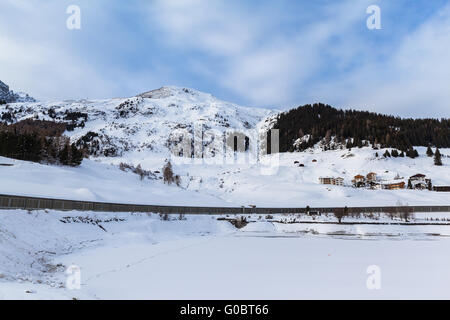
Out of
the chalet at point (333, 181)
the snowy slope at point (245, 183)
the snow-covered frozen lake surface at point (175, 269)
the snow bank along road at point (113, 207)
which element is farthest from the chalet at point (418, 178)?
the snow-covered frozen lake surface at point (175, 269)

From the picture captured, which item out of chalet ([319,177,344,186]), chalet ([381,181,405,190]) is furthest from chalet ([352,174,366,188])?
chalet ([381,181,405,190])

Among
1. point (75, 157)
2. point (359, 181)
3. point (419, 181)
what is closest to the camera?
point (75, 157)

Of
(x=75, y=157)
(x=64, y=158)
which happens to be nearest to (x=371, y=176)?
(x=75, y=157)

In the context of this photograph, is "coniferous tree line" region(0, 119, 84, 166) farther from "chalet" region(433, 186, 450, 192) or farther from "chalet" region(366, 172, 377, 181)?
"chalet" region(433, 186, 450, 192)

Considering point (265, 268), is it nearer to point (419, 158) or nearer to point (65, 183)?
point (65, 183)

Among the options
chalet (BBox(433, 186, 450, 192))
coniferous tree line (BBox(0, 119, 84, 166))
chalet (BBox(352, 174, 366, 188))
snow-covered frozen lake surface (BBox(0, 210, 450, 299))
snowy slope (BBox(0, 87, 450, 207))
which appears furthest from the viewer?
chalet (BBox(352, 174, 366, 188))

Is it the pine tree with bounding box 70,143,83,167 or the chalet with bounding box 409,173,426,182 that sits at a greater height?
the pine tree with bounding box 70,143,83,167

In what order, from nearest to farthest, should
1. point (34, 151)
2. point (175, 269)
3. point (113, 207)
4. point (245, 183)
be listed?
point (175, 269)
point (113, 207)
point (34, 151)
point (245, 183)

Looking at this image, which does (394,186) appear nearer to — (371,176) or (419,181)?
(419,181)

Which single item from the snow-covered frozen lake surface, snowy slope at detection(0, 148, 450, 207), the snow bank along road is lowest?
the snow-covered frozen lake surface

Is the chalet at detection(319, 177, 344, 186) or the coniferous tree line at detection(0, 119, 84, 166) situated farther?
the chalet at detection(319, 177, 344, 186)

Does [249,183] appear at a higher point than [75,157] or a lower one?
lower
